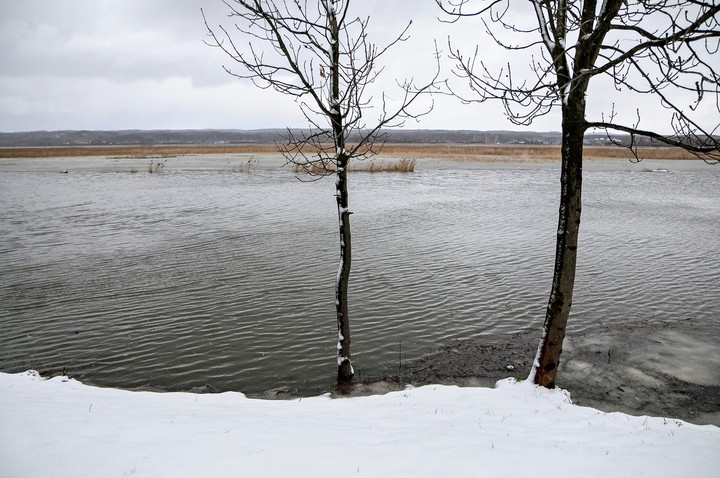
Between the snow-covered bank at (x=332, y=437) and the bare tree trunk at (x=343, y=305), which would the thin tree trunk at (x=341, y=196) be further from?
the snow-covered bank at (x=332, y=437)

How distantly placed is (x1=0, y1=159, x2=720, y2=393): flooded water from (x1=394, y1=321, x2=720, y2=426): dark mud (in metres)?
0.54

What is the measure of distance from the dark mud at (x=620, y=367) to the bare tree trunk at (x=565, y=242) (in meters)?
0.76

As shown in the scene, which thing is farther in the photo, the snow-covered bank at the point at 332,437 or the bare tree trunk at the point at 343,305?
the bare tree trunk at the point at 343,305

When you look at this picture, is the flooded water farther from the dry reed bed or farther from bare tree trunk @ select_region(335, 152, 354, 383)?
the dry reed bed

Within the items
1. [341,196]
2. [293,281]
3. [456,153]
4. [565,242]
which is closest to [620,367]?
[565,242]

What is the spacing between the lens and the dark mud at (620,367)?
6.45 meters

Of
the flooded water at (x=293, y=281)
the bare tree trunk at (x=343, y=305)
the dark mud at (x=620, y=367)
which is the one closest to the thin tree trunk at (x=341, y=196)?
the bare tree trunk at (x=343, y=305)

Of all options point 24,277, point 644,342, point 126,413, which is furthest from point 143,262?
point 644,342

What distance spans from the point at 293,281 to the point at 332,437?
7446 millimetres

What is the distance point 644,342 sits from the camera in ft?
27.5

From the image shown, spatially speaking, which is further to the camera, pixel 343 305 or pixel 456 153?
pixel 456 153

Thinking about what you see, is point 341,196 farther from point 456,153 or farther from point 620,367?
point 456,153

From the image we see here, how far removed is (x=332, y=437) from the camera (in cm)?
449

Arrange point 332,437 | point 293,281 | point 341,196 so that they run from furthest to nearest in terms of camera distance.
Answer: point 293,281, point 341,196, point 332,437
